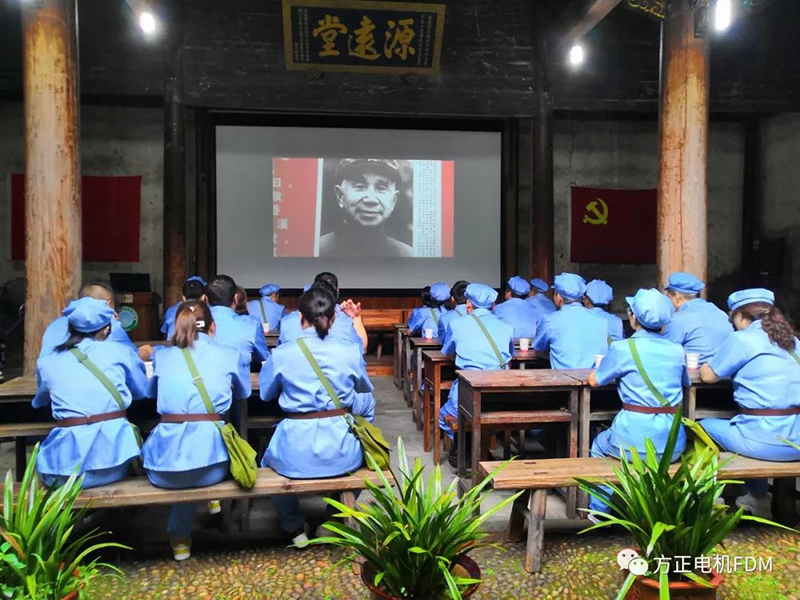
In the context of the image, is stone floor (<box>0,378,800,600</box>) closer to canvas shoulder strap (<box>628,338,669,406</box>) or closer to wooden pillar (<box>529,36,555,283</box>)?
canvas shoulder strap (<box>628,338,669,406</box>)

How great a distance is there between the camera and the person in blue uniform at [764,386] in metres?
2.91

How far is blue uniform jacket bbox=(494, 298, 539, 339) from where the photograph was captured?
18.6 ft

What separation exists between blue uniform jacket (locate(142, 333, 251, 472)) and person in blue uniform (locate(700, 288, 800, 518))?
2421mm

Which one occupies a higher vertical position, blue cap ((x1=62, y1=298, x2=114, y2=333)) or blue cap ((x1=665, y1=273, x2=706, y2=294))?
blue cap ((x1=665, y1=273, x2=706, y2=294))

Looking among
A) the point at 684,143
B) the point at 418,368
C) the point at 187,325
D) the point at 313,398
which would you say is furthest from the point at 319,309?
the point at 684,143

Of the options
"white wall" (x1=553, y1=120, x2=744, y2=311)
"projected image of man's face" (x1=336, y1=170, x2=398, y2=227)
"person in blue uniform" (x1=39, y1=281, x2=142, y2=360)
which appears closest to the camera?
"person in blue uniform" (x1=39, y1=281, x2=142, y2=360)

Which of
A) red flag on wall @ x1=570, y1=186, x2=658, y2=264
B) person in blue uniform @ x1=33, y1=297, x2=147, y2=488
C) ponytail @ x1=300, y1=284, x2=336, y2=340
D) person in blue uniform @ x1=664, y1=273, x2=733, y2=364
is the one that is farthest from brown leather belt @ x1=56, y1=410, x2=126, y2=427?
red flag on wall @ x1=570, y1=186, x2=658, y2=264

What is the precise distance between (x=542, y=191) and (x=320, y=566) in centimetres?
652

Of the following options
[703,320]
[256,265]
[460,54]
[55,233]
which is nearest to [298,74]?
[460,54]

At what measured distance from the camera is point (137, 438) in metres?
2.77

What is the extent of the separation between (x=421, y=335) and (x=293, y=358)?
10.8 ft

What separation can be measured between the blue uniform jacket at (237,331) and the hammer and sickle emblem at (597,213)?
7053mm

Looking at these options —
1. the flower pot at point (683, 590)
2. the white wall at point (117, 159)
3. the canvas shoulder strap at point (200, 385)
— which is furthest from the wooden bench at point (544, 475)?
the white wall at point (117, 159)

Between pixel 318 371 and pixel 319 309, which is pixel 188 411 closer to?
pixel 318 371
